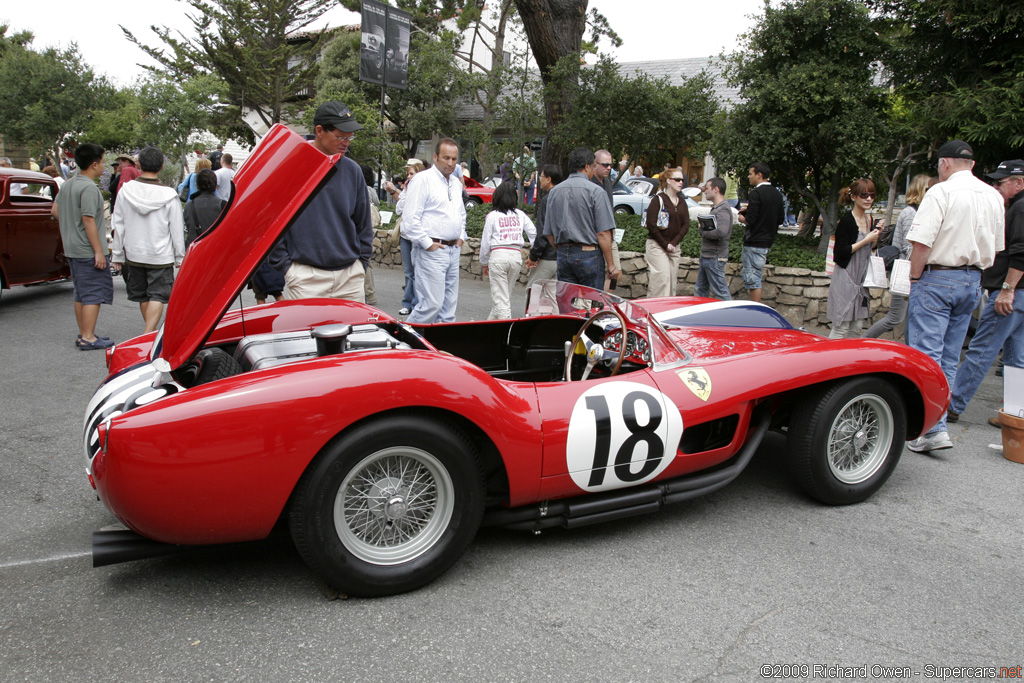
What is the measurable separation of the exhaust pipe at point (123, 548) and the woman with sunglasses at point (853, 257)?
592cm

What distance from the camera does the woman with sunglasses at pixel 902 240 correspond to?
6.21 meters

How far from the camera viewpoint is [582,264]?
5969mm

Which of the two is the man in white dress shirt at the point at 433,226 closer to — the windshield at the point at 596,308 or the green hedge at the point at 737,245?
the windshield at the point at 596,308

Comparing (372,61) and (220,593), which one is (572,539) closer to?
(220,593)

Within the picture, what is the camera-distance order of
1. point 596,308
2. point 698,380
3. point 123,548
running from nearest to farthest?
point 123,548 → point 698,380 → point 596,308

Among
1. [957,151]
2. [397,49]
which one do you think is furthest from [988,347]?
[397,49]

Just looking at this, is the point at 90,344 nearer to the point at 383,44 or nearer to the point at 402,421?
the point at 402,421

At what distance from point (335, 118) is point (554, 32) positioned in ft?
27.8

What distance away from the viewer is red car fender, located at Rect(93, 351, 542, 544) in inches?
86.4

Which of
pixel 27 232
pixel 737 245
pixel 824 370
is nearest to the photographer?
pixel 824 370

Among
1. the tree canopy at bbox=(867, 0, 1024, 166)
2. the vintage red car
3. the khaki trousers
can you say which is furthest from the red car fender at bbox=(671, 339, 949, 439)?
the vintage red car

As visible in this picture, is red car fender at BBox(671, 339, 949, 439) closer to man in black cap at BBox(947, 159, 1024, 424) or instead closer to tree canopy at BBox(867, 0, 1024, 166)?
man in black cap at BBox(947, 159, 1024, 424)

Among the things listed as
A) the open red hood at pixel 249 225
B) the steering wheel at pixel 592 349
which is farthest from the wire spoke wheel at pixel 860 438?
the open red hood at pixel 249 225

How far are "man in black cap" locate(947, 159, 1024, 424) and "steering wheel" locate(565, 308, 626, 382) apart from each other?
2977mm
